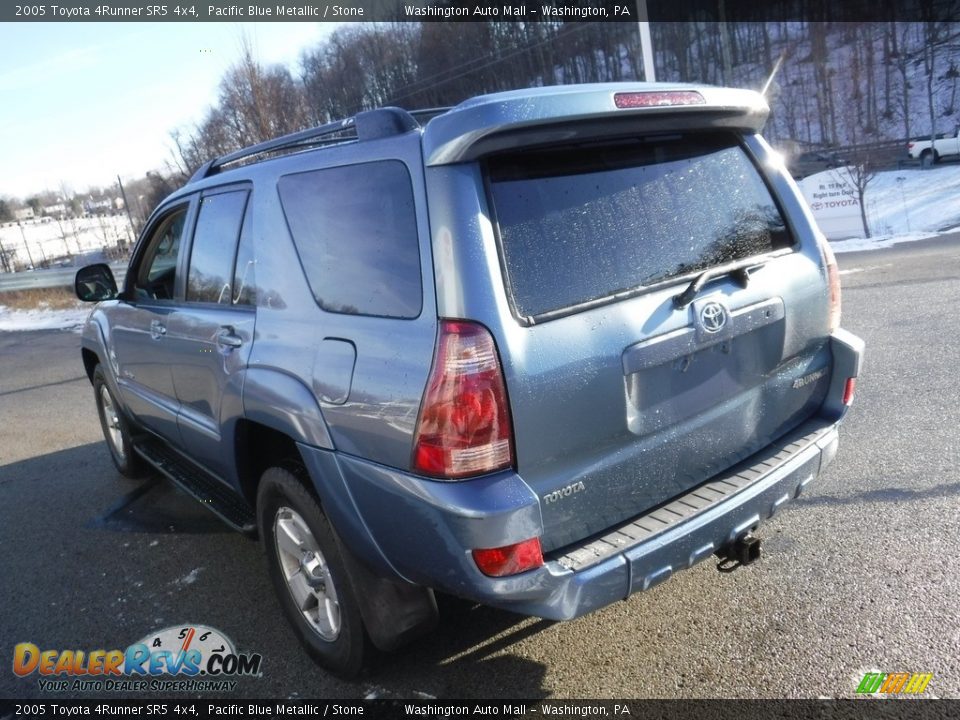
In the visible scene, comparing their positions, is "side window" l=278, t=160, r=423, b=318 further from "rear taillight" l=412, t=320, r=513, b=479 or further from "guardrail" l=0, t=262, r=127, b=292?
"guardrail" l=0, t=262, r=127, b=292

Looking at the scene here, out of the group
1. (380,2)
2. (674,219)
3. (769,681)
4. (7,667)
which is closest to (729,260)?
(674,219)

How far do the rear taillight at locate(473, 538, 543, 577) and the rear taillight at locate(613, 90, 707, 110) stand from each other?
1.43 m

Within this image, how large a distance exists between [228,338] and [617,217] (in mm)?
1779

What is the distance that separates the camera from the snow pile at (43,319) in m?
17.9

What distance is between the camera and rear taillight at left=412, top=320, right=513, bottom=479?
215cm

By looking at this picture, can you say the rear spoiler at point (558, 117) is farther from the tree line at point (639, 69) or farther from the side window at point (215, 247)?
the tree line at point (639, 69)

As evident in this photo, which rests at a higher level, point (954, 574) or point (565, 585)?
point (565, 585)

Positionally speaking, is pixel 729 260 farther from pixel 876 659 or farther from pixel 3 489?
pixel 3 489

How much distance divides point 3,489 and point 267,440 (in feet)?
12.9

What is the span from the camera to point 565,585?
2197 mm

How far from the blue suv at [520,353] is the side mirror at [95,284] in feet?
6.99

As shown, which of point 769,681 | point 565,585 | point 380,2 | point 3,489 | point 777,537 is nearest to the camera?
point 565,585

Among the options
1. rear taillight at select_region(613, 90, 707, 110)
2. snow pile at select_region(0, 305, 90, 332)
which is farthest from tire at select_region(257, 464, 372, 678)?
snow pile at select_region(0, 305, 90, 332)

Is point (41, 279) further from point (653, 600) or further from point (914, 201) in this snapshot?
point (914, 201)
